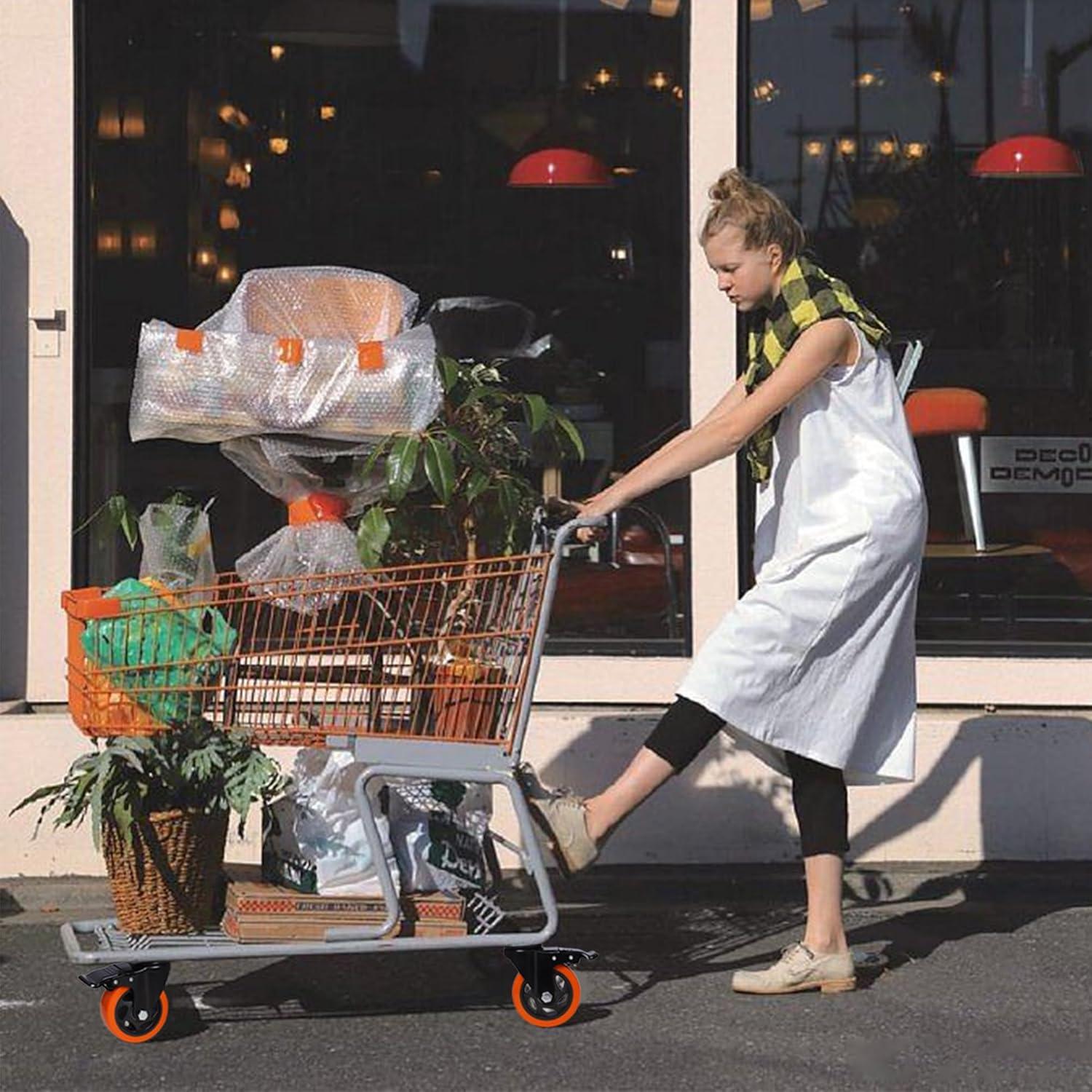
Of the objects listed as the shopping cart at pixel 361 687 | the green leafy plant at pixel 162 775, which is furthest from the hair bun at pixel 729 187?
the green leafy plant at pixel 162 775

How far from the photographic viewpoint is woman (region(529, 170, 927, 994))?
5383 mm

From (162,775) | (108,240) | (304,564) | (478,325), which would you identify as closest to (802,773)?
(304,564)

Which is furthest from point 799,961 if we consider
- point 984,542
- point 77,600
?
point 984,542

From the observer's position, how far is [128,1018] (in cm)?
509

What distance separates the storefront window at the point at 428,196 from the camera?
752 cm

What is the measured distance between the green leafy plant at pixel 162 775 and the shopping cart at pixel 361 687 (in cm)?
9

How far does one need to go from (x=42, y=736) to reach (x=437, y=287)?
2.04 meters

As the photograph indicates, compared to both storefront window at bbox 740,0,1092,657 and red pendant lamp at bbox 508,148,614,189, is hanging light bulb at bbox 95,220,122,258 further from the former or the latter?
storefront window at bbox 740,0,1092,657

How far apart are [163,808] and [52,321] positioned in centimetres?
254

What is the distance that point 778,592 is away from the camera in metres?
5.43

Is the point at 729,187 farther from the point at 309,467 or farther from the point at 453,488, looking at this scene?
the point at 309,467

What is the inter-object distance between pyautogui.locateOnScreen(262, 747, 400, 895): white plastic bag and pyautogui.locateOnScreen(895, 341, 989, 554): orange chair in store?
298cm

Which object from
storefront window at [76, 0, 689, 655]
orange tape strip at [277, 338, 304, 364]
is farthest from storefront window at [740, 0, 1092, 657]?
orange tape strip at [277, 338, 304, 364]

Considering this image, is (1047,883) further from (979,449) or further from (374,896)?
(374,896)
